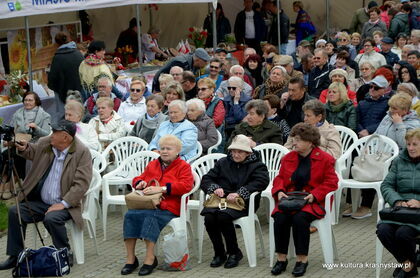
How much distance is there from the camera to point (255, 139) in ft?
29.8

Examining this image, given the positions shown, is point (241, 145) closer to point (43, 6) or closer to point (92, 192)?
point (92, 192)

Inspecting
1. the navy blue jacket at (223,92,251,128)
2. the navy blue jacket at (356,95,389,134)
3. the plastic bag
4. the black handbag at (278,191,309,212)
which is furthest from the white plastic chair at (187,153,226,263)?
the navy blue jacket at (356,95,389,134)

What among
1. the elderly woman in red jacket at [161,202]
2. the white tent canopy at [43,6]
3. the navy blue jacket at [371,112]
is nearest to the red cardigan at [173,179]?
the elderly woman in red jacket at [161,202]

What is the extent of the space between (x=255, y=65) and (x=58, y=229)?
6.46 meters

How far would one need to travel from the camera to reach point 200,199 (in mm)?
7969

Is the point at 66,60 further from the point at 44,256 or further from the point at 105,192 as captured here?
the point at 44,256

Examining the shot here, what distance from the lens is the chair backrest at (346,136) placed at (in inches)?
368

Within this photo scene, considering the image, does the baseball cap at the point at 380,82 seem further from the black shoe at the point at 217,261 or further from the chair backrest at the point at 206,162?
the black shoe at the point at 217,261

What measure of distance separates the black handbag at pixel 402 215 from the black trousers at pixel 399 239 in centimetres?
5

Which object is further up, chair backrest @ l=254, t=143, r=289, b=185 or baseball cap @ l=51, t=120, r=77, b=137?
baseball cap @ l=51, t=120, r=77, b=137

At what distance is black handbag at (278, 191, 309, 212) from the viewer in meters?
7.26

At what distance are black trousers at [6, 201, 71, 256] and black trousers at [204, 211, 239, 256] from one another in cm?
125

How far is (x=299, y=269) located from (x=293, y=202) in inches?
21.4

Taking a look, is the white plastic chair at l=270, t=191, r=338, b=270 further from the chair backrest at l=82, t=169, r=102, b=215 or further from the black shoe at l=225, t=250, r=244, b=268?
the chair backrest at l=82, t=169, r=102, b=215
